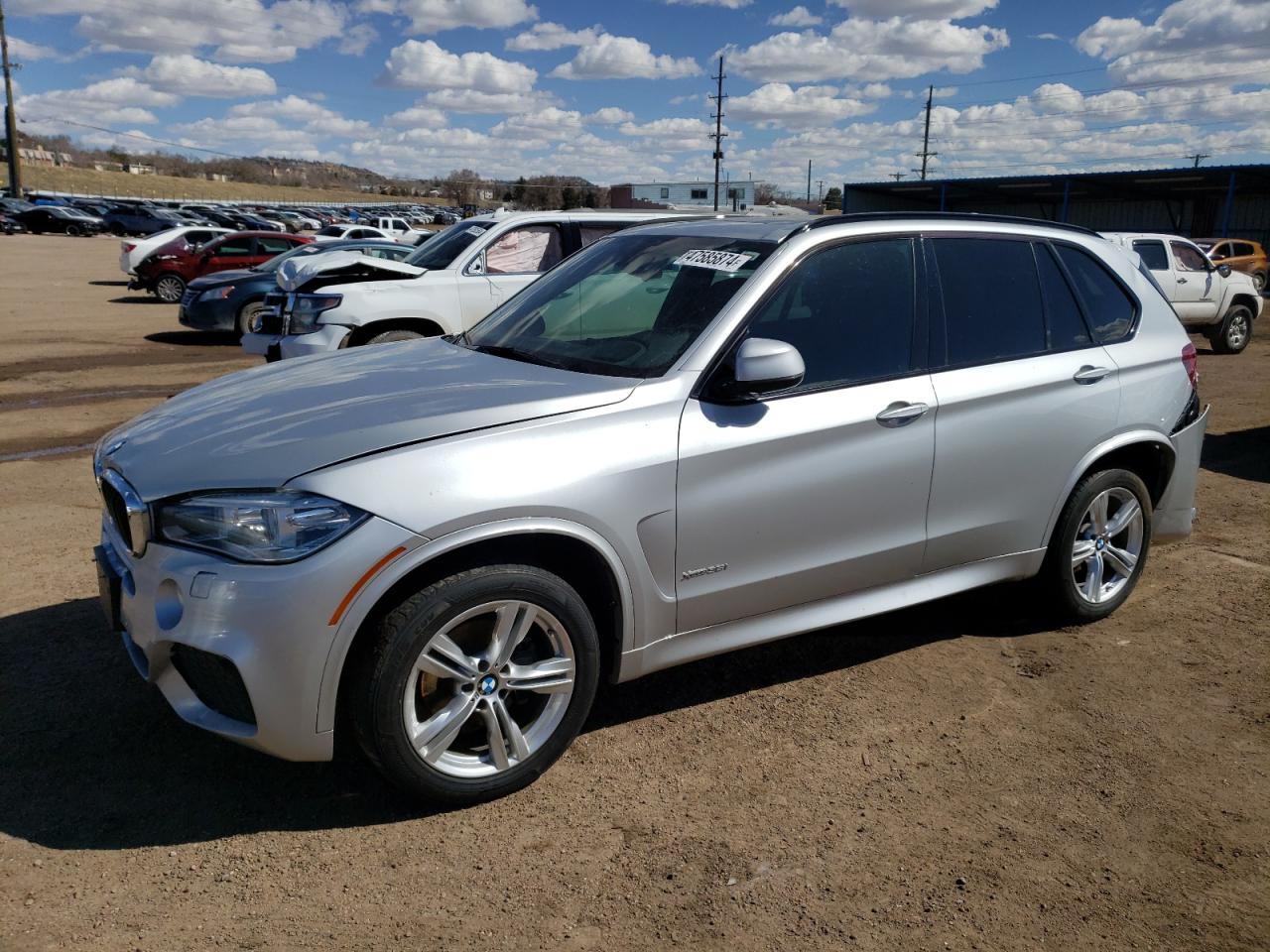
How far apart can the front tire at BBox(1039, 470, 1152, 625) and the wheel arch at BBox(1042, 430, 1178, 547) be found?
7 cm

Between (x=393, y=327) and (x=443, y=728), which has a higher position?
(x=393, y=327)

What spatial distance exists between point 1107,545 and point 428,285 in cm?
638

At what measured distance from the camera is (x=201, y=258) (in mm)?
20828

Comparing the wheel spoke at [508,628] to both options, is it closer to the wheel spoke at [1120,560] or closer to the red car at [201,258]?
the wheel spoke at [1120,560]

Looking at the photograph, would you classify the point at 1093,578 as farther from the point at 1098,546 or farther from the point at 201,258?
the point at 201,258

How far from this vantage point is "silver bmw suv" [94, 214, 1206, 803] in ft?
9.87

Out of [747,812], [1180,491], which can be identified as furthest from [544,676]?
[1180,491]

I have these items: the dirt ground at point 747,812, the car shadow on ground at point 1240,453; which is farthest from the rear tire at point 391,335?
the car shadow on ground at point 1240,453

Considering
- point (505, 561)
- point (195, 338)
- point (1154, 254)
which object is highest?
point (1154, 254)

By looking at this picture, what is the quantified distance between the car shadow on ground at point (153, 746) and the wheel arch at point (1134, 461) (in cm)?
76

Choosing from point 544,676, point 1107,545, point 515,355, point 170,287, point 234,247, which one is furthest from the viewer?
point 170,287

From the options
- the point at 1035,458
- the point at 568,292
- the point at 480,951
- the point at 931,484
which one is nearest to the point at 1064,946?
the point at 480,951

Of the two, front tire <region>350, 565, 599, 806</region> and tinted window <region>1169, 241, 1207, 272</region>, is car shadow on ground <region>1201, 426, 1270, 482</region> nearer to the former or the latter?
front tire <region>350, 565, 599, 806</region>

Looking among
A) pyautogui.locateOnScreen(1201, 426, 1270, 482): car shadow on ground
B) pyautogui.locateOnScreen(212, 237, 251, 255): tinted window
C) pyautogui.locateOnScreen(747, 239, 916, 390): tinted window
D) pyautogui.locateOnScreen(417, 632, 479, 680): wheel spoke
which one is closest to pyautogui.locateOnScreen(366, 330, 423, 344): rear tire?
pyautogui.locateOnScreen(747, 239, 916, 390): tinted window
